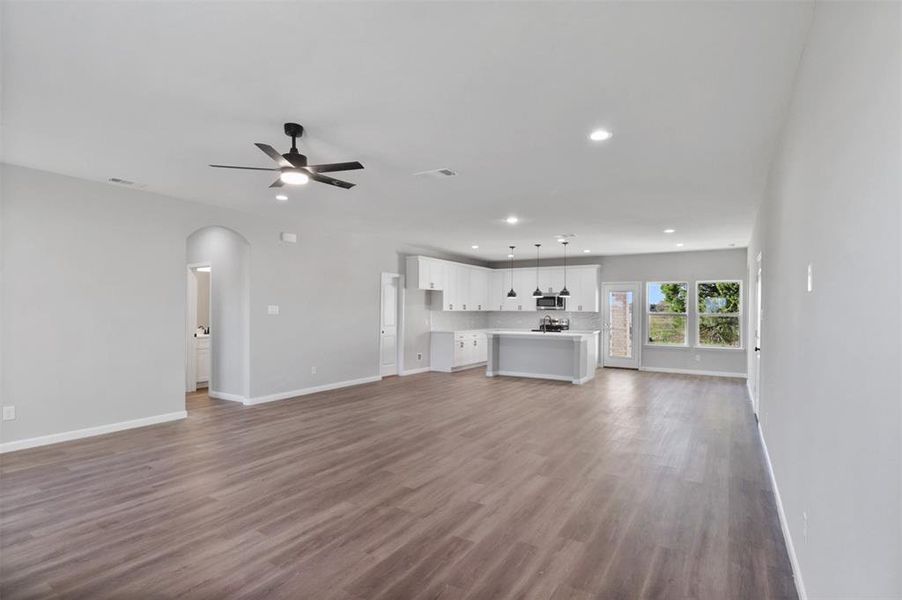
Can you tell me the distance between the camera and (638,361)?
1083 cm

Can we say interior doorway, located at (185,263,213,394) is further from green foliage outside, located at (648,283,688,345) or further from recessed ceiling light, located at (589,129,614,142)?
green foliage outside, located at (648,283,688,345)

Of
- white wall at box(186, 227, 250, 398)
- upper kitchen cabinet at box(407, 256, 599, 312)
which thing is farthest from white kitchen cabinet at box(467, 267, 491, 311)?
white wall at box(186, 227, 250, 398)

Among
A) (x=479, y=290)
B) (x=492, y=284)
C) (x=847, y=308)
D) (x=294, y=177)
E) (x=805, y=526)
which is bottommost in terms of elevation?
(x=805, y=526)

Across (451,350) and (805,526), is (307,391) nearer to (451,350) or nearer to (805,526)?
(451,350)

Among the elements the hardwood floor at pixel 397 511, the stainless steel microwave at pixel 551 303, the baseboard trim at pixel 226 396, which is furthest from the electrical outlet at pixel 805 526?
the stainless steel microwave at pixel 551 303

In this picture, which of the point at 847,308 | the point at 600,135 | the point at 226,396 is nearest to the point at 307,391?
the point at 226,396

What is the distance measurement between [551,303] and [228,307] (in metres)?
6.86

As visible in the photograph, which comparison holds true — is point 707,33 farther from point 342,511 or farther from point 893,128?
point 342,511

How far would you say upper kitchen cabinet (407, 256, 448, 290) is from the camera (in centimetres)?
975

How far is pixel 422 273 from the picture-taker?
9789mm

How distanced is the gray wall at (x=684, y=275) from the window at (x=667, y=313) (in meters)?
0.13

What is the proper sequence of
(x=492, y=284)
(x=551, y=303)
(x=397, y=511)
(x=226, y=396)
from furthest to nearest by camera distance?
(x=492, y=284)
(x=551, y=303)
(x=226, y=396)
(x=397, y=511)

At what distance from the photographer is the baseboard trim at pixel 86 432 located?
15.2ft

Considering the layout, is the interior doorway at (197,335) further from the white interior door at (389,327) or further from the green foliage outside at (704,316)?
the green foliage outside at (704,316)
